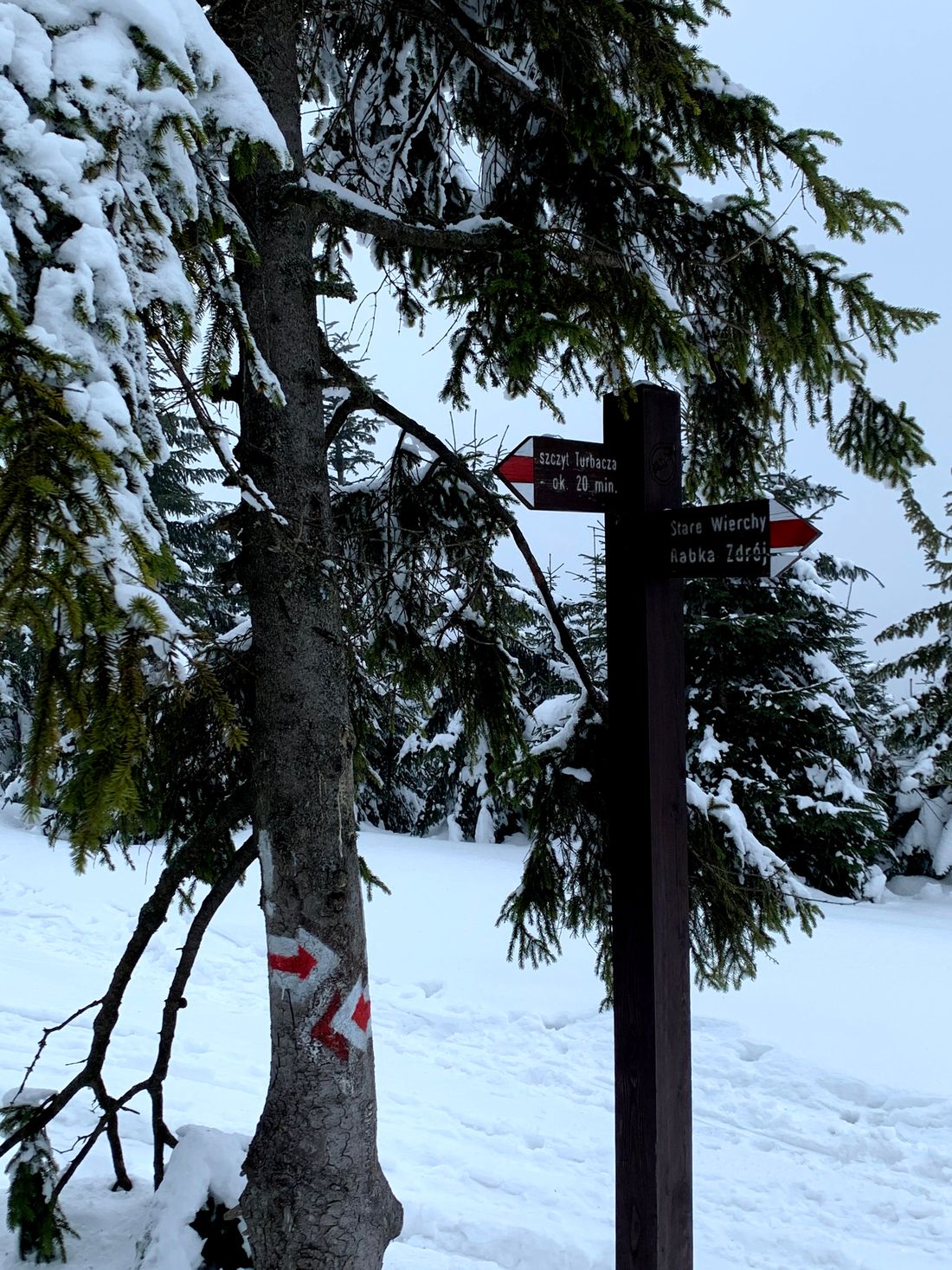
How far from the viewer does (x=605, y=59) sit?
3793 millimetres

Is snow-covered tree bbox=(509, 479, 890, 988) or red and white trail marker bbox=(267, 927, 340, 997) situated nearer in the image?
red and white trail marker bbox=(267, 927, 340, 997)

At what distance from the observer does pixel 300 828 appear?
3.30 metres

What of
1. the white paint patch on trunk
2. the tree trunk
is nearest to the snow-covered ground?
the tree trunk

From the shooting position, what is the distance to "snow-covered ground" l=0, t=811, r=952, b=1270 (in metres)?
4.54

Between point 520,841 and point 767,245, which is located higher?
point 767,245

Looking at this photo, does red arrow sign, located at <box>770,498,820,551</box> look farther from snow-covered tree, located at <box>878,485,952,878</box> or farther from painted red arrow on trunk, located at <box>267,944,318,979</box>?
snow-covered tree, located at <box>878,485,952,878</box>

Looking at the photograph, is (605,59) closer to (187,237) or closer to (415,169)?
(415,169)

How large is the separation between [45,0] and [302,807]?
2297 millimetres

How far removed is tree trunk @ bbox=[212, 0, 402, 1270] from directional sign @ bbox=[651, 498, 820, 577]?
1157 millimetres

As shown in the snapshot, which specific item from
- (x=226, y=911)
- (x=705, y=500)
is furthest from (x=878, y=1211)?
(x=226, y=911)

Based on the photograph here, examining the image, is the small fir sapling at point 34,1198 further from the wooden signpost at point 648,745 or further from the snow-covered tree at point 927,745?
the snow-covered tree at point 927,745

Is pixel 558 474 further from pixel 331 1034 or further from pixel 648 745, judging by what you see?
pixel 331 1034

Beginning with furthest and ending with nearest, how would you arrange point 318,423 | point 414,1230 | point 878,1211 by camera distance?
1. point 878,1211
2. point 414,1230
3. point 318,423

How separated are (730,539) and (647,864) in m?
1.11
